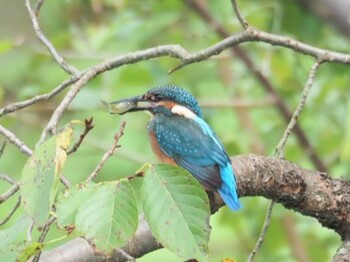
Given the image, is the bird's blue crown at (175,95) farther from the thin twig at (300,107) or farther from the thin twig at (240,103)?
the thin twig at (240,103)

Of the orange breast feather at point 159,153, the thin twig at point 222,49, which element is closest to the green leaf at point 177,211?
the thin twig at point 222,49

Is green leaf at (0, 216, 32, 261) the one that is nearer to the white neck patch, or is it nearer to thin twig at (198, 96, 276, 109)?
the white neck patch

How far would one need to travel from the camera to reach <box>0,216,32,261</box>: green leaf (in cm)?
147

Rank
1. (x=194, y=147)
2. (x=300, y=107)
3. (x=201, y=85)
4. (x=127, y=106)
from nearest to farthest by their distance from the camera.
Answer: (x=300, y=107) < (x=127, y=106) < (x=194, y=147) < (x=201, y=85)

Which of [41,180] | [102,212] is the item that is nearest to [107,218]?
[102,212]

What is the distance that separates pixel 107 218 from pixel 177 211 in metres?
0.11

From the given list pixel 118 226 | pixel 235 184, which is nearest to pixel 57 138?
pixel 118 226

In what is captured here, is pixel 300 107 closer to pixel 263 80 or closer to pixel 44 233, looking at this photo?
pixel 44 233

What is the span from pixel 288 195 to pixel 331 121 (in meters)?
1.87

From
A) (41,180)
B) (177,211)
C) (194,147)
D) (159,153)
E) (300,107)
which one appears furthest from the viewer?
(159,153)

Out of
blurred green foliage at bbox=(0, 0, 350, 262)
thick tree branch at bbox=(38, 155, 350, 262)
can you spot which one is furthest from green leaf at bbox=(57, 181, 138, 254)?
blurred green foliage at bbox=(0, 0, 350, 262)

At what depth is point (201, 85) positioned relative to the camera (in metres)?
4.08

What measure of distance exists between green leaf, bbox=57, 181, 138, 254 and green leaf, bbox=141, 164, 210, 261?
34 millimetres

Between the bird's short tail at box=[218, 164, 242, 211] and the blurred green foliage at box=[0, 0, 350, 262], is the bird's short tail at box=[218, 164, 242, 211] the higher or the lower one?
the lower one
